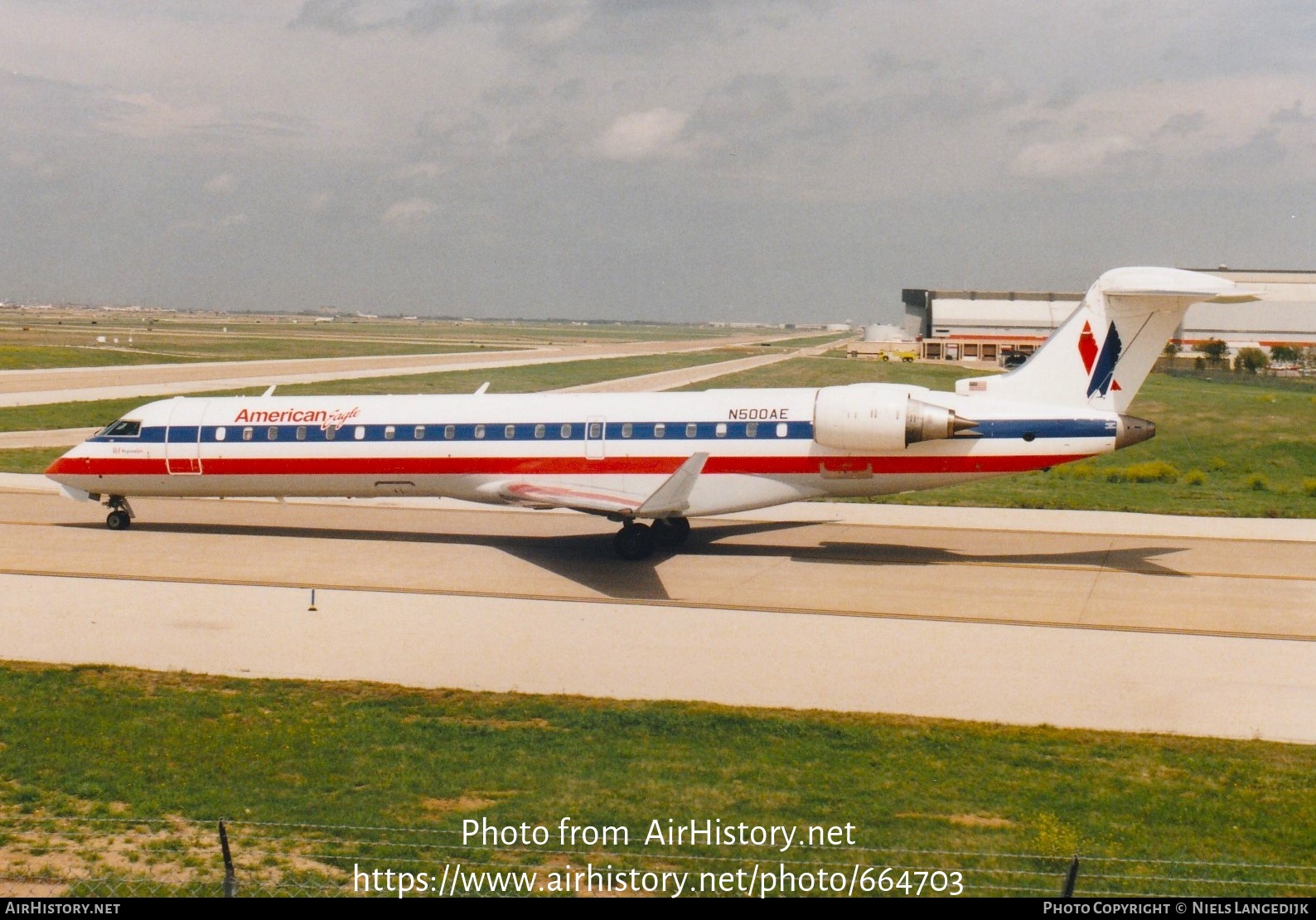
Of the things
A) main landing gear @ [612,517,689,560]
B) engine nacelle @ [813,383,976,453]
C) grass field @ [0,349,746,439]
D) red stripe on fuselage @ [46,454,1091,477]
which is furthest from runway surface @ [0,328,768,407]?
engine nacelle @ [813,383,976,453]

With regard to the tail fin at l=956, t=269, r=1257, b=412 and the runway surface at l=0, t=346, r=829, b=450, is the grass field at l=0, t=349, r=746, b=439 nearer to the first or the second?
the runway surface at l=0, t=346, r=829, b=450

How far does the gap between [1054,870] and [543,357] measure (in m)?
94.5

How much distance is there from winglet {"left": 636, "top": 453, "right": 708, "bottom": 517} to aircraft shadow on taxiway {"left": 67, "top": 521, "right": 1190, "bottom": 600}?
1303mm

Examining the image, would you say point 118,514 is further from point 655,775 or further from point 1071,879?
point 1071,879

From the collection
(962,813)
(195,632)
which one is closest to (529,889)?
(962,813)

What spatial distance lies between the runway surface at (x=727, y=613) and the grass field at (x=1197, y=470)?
352cm

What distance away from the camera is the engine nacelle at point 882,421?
21.3 meters

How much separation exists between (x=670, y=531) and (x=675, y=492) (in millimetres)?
4381

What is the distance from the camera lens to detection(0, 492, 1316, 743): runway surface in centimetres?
1424

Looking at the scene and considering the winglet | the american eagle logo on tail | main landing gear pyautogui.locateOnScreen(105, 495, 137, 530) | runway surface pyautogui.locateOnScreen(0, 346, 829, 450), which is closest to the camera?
the winglet

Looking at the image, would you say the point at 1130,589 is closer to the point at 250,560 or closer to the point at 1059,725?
the point at 1059,725

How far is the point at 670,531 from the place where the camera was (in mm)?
23859

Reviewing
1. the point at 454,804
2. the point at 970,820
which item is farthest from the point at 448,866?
the point at 970,820

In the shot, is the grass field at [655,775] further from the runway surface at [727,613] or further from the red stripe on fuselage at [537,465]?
the red stripe on fuselage at [537,465]
